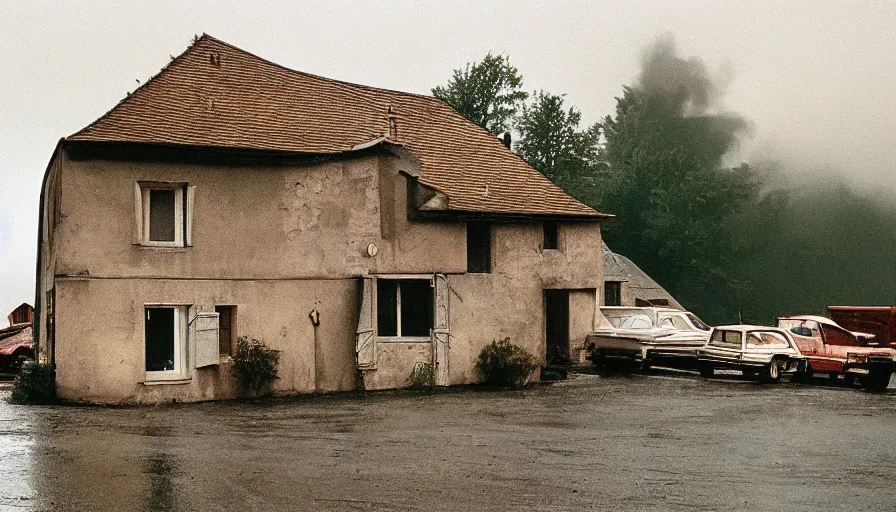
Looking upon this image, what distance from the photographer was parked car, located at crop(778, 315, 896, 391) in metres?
28.3

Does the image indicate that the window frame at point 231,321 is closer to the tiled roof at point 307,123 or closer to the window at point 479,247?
the tiled roof at point 307,123

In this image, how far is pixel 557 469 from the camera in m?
13.9

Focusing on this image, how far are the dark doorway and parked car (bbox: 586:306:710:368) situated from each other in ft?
4.23

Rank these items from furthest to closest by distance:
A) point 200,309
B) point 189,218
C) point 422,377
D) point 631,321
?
point 631,321 → point 422,377 → point 189,218 → point 200,309

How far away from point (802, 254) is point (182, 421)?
266 feet

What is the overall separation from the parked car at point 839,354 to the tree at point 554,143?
33.7 meters

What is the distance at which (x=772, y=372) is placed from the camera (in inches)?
1167

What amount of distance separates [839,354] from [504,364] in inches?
374

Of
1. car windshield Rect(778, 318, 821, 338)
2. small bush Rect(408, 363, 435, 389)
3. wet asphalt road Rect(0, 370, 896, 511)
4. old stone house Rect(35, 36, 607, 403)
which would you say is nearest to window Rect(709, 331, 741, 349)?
car windshield Rect(778, 318, 821, 338)

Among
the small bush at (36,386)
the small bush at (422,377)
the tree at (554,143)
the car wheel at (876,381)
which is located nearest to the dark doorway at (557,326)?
the small bush at (422,377)

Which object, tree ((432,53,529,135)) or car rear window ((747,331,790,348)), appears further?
tree ((432,53,529,135))

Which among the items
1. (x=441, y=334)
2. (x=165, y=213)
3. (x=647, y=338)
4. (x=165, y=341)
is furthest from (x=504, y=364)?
(x=165, y=213)

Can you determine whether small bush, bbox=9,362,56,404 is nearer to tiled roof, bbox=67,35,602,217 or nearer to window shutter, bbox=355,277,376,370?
tiled roof, bbox=67,35,602,217

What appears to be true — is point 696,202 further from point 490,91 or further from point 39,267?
point 39,267
